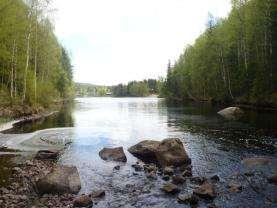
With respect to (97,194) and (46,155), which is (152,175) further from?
(46,155)

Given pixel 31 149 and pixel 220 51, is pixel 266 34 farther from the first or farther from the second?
pixel 31 149

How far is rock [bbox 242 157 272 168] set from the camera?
853 inches

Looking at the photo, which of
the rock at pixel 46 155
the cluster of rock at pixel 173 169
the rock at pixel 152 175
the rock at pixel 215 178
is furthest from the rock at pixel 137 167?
the rock at pixel 46 155

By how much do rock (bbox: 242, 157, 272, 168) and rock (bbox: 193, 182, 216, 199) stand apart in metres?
5.52

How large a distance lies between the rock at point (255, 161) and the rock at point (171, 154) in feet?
10.3

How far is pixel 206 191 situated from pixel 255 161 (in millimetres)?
6862

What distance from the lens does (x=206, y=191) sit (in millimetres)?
16281

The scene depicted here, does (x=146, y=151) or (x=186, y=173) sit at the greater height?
(x=146, y=151)

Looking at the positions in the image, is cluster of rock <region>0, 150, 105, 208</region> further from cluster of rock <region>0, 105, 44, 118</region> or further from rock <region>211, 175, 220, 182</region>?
cluster of rock <region>0, 105, 44, 118</region>

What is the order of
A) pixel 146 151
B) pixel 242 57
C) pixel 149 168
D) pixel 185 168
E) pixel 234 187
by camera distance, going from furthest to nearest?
pixel 242 57, pixel 146 151, pixel 185 168, pixel 149 168, pixel 234 187

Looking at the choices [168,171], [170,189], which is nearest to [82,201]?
[170,189]

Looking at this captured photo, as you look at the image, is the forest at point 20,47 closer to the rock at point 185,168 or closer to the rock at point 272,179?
the rock at point 185,168

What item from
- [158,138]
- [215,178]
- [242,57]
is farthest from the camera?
[242,57]

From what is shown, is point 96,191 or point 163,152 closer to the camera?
point 96,191
